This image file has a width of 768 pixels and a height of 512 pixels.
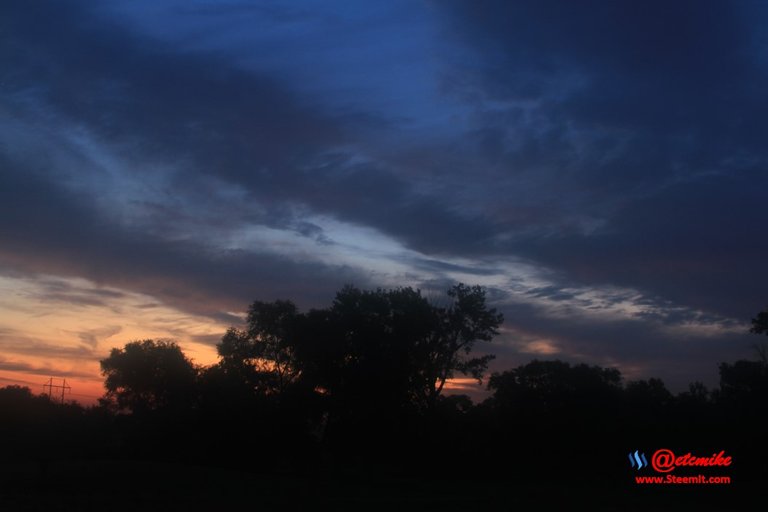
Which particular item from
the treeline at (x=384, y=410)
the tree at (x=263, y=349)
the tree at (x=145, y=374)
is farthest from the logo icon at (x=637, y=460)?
the tree at (x=145, y=374)

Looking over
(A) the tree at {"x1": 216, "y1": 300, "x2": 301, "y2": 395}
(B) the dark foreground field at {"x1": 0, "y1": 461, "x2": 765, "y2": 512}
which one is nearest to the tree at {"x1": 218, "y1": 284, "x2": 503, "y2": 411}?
(A) the tree at {"x1": 216, "y1": 300, "x2": 301, "y2": 395}

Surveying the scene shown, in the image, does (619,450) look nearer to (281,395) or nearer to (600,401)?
(600,401)

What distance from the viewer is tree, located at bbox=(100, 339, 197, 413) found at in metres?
62.3

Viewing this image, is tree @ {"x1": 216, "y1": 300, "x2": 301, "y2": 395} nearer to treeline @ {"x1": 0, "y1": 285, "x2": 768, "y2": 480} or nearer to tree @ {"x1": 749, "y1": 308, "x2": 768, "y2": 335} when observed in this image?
treeline @ {"x1": 0, "y1": 285, "x2": 768, "y2": 480}

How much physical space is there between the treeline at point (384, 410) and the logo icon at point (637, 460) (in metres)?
0.96

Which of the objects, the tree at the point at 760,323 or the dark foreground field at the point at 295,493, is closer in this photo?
the dark foreground field at the point at 295,493

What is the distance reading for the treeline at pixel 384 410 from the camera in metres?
49.6

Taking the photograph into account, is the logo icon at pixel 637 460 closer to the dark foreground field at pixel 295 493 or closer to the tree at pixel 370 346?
the dark foreground field at pixel 295 493

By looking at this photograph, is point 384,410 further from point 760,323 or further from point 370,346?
point 760,323

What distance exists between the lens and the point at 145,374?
2490 inches

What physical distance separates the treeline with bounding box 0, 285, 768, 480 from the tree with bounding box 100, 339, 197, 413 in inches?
15.2

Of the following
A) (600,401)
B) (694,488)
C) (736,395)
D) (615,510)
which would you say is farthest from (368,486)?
(736,395)

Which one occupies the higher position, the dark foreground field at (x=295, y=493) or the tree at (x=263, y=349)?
the tree at (x=263, y=349)

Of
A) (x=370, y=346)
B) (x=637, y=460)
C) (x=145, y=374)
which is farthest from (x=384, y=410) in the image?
(x=145, y=374)
